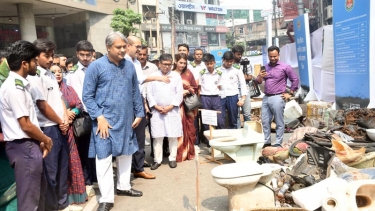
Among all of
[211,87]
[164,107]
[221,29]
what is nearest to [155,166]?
[164,107]

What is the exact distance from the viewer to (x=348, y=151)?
13.7ft

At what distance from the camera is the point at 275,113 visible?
557 cm

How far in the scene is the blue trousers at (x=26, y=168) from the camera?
279 cm

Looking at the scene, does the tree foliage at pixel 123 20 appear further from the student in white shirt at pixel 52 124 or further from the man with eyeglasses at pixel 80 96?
the student in white shirt at pixel 52 124

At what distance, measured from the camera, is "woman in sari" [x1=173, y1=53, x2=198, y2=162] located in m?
5.35

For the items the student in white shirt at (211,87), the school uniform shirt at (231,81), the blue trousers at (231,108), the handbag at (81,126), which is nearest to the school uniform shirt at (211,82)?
the student in white shirt at (211,87)

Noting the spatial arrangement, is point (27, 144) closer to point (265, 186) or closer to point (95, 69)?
point (95, 69)

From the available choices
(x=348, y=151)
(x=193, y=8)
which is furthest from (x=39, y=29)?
(x=193, y=8)

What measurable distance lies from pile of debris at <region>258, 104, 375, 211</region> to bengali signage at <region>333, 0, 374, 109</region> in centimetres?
65

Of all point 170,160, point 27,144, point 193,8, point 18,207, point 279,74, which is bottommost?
point 170,160

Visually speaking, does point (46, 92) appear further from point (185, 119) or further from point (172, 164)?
point (185, 119)

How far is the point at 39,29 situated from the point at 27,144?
88.1ft

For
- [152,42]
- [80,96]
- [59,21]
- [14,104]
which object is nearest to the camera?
[14,104]

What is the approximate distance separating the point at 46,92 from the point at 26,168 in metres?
0.87
